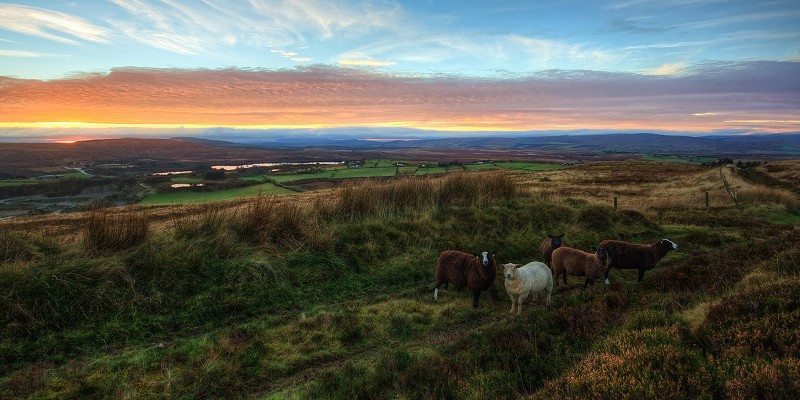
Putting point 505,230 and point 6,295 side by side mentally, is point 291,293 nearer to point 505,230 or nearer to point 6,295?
point 6,295

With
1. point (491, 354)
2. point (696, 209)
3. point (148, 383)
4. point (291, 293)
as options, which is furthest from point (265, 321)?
point (696, 209)

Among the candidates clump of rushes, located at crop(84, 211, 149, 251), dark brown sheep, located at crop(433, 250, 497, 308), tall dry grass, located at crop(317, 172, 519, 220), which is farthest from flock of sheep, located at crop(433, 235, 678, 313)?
clump of rushes, located at crop(84, 211, 149, 251)

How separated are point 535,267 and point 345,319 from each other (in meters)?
4.93

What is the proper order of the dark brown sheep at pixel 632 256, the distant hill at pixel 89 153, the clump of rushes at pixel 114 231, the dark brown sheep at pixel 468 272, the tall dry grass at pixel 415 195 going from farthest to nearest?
the distant hill at pixel 89 153 < the tall dry grass at pixel 415 195 < the dark brown sheep at pixel 632 256 < the clump of rushes at pixel 114 231 < the dark brown sheep at pixel 468 272

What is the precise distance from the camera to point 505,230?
14.9 metres

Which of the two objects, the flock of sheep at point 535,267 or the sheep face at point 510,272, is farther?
the flock of sheep at point 535,267

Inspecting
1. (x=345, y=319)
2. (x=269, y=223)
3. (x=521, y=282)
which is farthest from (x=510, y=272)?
(x=269, y=223)

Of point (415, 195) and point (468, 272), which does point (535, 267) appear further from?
point (415, 195)

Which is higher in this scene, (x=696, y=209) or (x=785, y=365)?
(x=785, y=365)

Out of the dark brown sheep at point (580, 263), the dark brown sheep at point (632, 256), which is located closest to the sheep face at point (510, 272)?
the dark brown sheep at point (580, 263)

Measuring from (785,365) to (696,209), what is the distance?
25435 mm

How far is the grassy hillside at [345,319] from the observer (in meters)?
4.60

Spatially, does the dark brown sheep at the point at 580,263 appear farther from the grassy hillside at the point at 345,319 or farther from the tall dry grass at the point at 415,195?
the tall dry grass at the point at 415,195

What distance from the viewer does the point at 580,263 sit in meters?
10.4
